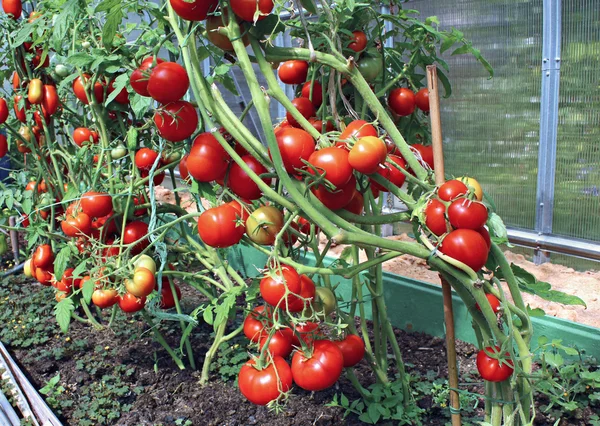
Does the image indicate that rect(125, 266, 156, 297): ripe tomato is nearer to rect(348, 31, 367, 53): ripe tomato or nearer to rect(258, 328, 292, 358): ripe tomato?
rect(258, 328, 292, 358): ripe tomato

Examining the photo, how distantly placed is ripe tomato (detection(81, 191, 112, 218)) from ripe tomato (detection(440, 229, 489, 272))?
1.22 m

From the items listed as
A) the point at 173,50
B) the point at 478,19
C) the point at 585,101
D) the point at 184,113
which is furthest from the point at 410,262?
the point at 184,113

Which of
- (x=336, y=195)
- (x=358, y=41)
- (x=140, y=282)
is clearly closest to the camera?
(x=336, y=195)

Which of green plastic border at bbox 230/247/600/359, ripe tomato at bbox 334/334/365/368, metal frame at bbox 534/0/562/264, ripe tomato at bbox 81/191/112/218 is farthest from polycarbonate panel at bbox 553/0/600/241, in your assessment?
ripe tomato at bbox 81/191/112/218

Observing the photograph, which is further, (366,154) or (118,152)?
(118,152)

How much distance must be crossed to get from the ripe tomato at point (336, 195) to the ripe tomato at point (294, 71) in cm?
41

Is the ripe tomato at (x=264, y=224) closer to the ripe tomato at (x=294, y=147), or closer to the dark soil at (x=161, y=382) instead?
the ripe tomato at (x=294, y=147)

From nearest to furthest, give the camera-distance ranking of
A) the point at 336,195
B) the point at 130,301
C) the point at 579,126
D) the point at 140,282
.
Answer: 1. the point at 336,195
2. the point at 140,282
3. the point at 130,301
4. the point at 579,126

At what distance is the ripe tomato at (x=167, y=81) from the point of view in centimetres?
111

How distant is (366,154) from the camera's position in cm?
96

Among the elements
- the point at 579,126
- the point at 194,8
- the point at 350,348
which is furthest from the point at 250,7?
the point at 579,126

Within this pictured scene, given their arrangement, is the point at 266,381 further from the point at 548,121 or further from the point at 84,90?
the point at 548,121

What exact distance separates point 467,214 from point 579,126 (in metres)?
2.27

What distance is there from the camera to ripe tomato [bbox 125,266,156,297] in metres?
1.68
